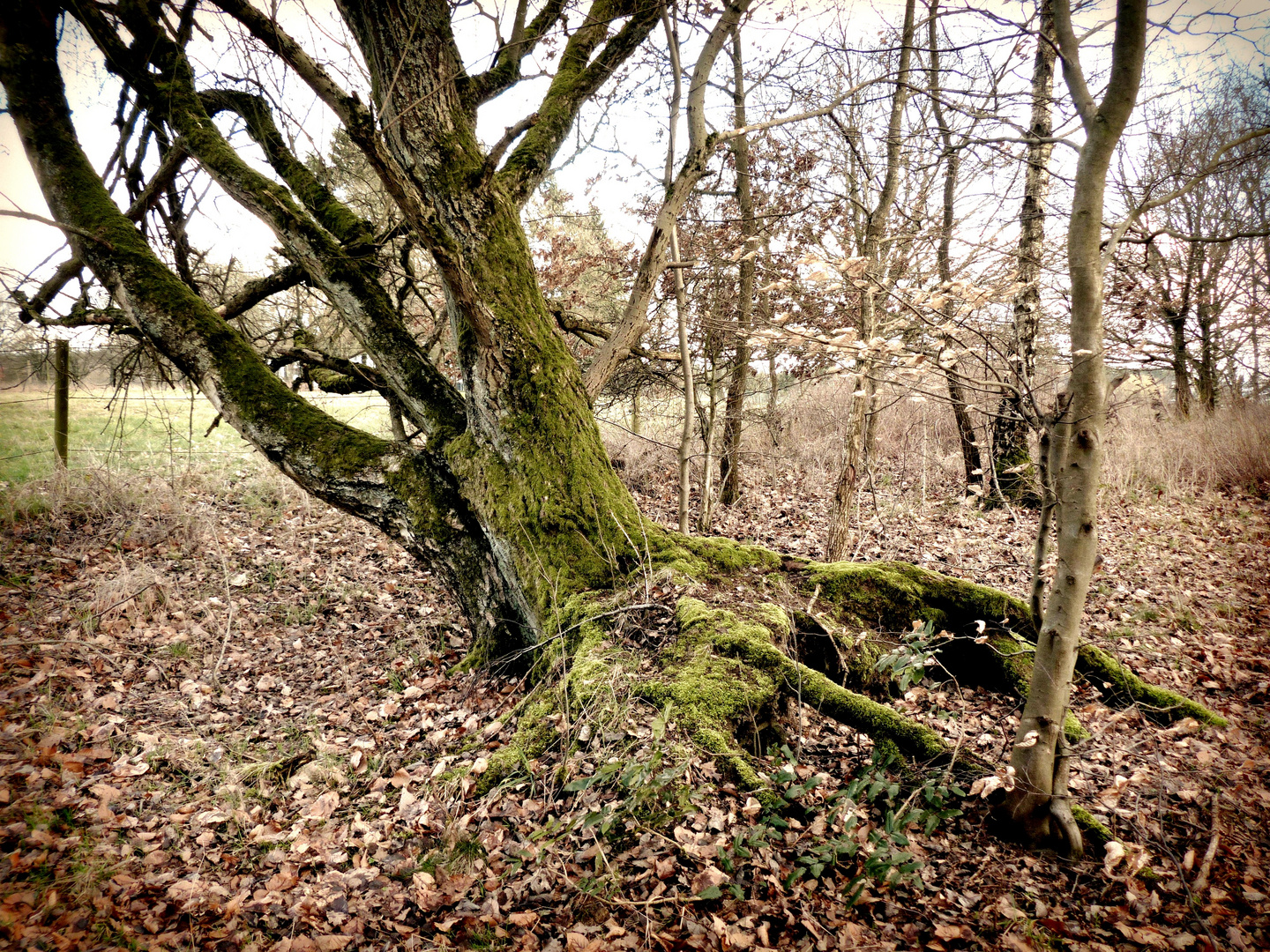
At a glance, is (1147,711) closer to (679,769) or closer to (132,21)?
(679,769)

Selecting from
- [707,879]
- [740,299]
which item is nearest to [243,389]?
[707,879]

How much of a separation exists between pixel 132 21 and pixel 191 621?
4965 millimetres

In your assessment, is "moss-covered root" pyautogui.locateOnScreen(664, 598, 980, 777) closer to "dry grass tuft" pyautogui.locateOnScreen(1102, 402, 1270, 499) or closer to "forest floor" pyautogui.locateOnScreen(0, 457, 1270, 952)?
"forest floor" pyautogui.locateOnScreen(0, 457, 1270, 952)

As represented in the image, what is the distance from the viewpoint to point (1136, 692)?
3543mm

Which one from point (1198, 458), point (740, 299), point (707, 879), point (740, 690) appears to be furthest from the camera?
point (1198, 458)

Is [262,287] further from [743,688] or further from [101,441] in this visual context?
[101,441]

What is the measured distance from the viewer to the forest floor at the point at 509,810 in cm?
216

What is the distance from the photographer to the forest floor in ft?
7.08

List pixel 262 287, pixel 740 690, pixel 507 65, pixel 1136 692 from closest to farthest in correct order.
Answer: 1. pixel 740 690
2. pixel 1136 692
3. pixel 507 65
4. pixel 262 287

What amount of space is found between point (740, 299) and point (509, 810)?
7.18 metres

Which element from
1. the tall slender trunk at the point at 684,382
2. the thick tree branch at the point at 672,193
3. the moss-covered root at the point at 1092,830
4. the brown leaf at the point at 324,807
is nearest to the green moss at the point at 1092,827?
the moss-covered root at the point at 1092,830

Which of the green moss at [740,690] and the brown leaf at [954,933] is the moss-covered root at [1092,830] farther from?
Result: the brown leaf at [954,933]

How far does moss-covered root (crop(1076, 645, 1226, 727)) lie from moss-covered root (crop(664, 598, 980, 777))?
1525 millimetres

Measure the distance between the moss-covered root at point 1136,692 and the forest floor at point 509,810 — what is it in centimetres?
13
